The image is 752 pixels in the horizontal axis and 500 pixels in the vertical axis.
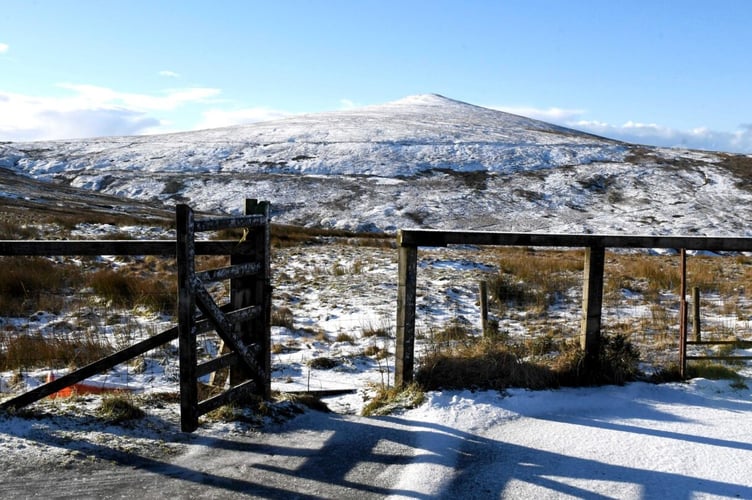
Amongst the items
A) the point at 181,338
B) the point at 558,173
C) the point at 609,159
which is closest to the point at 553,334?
the point at 181,338

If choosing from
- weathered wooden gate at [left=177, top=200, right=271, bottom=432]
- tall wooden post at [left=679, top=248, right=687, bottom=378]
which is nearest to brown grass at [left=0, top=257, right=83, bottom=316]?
weathered wooden gate at [left=177, top=200, right=271, bottom=432]

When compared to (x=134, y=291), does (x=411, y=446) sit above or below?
below

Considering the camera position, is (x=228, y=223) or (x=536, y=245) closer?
(x=228, y=223)

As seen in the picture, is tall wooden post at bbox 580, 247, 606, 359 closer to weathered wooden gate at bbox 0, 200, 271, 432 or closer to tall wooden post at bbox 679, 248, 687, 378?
tall wooden post at bbox 679, 248, 687, 378

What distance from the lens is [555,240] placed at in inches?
270

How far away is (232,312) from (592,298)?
145 inches

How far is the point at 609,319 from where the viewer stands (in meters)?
10.6

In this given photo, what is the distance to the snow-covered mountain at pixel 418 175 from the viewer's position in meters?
45.6

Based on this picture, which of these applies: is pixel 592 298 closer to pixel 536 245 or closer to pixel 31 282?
pixel 536 245

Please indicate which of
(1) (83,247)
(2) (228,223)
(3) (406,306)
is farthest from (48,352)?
(3) (406,306)

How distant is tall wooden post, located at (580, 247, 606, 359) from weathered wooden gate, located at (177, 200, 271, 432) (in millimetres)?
3290

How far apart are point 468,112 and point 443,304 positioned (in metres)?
92.1

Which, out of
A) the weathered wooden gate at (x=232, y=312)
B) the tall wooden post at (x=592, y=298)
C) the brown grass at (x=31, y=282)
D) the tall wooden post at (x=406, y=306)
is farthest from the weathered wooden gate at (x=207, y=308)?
the brown grass at (x=31, y=282)

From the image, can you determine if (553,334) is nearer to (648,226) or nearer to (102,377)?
(102,377)
